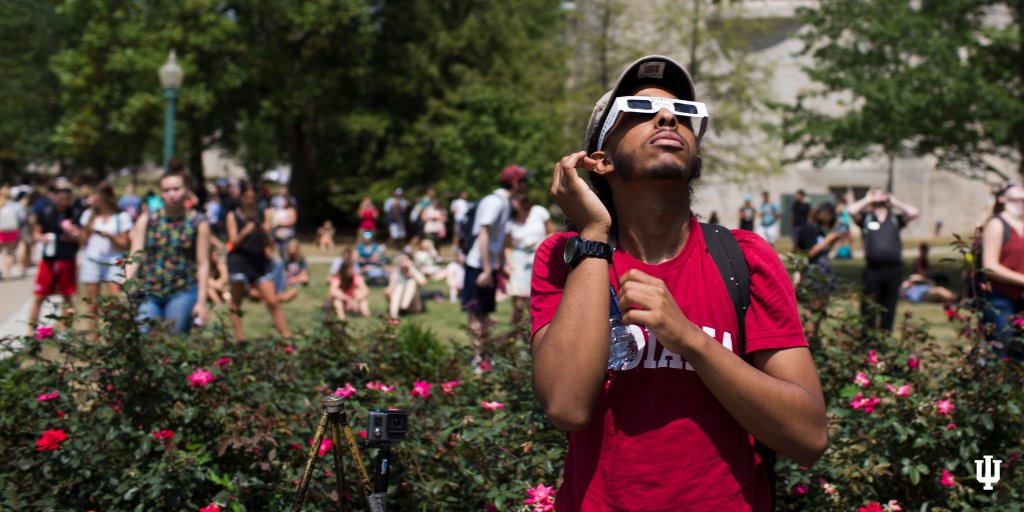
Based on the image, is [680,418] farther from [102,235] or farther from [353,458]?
[102,235]

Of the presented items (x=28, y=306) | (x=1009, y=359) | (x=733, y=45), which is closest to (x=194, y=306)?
(x=1009, y=359)

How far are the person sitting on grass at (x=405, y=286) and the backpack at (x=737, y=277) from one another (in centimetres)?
1203

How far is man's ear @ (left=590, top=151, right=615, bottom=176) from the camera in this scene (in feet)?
7.45

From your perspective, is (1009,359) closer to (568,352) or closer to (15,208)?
(568,352)

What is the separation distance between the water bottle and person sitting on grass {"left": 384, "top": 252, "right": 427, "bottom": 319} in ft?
39.7

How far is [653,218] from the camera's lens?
7.33 feet

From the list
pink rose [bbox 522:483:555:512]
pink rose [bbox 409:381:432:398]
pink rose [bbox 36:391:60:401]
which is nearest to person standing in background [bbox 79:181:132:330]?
pink rose [bbox 36:391:60:401]

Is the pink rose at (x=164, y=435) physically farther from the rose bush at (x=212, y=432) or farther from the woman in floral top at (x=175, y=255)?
the woman in floral top at (x=175, y=255)

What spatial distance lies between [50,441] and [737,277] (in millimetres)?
2947

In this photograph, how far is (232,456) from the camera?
14.1 ft

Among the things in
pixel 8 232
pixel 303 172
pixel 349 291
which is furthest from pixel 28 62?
pixel 349 291

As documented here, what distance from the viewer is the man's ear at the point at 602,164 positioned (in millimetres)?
2270

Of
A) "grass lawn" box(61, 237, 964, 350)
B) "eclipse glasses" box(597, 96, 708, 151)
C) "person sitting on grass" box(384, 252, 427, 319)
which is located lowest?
"grass lawn" box(61, 237, 964, 350)

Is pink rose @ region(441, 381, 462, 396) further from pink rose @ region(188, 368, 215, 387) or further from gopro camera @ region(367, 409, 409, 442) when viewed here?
gopro camera @ region(367, 409, 409, 442)
